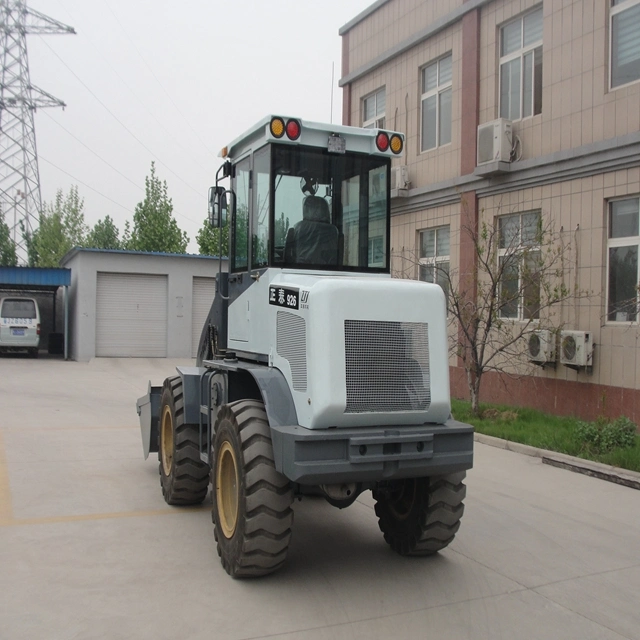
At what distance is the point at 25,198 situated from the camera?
1751 inches

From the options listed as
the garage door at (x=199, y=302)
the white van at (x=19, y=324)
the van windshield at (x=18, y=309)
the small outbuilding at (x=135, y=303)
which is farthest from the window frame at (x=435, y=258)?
the van windshield at (x=18, y=309)

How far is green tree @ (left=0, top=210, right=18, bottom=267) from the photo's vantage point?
45.6m

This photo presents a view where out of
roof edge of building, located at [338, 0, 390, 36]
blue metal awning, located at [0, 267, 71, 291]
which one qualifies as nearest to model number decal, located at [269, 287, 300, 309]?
roof edge of building, located at [338, 0, 390, 36]

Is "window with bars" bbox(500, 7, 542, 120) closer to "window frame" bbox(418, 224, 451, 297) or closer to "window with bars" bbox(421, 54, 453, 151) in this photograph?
"window with bars" bbox(421, 54, 453, 151)

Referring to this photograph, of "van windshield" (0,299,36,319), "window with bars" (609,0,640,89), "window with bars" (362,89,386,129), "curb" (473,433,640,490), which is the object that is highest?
"window with bars" (362,89,386,129)

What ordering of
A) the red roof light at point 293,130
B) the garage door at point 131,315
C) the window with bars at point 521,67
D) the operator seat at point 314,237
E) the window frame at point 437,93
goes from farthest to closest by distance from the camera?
the garage door at point 131,315, the window frame at point 437,93, the window with bars at point 521,67, the operator seat at point 314,237, the red roof light at point 293,130

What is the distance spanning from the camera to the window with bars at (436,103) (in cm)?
1504

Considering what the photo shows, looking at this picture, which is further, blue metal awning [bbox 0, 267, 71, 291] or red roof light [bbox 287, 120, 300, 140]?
blue metal awning [bbox 0, 267, 71, 291]

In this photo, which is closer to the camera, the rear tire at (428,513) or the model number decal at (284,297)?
the model number decal at (284,297)

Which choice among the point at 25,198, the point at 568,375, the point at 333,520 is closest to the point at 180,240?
the point at 25,198

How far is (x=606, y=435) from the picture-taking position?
936cm

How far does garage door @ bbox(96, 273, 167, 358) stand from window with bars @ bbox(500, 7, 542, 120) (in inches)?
573

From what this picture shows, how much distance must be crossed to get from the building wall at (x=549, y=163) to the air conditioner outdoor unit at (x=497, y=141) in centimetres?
21

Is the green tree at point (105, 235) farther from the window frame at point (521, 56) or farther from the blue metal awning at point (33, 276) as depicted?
the window frame at point (521, 56)
